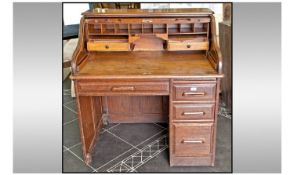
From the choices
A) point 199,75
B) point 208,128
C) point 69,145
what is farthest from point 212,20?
point 69,145

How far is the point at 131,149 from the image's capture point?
2.64 m

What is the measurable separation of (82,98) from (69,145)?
70cm

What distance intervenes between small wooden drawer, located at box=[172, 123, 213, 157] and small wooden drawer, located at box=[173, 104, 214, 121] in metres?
0.06

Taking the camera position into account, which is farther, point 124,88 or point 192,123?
point 192,123

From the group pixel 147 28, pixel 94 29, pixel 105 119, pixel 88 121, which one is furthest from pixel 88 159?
pixel 147 28

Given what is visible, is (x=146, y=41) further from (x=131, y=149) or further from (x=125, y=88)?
(x=131, y=149)

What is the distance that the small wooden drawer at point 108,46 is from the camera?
2.39 metres

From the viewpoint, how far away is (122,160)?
248 centimetres

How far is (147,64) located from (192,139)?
27.5 inches

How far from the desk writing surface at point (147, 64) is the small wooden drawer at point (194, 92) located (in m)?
0.09

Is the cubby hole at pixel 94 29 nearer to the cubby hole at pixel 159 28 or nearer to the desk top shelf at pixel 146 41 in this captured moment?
the desk top shelf at pixel 146 41

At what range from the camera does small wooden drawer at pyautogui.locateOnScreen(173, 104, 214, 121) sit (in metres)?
2.12

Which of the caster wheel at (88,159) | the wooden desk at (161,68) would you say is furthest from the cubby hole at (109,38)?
the caster wheel at (88,159)

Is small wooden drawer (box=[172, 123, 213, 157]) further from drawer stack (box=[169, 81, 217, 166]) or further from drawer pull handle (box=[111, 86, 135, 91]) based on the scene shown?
drawer pull handle (box=[111, 86, 135, 91])
